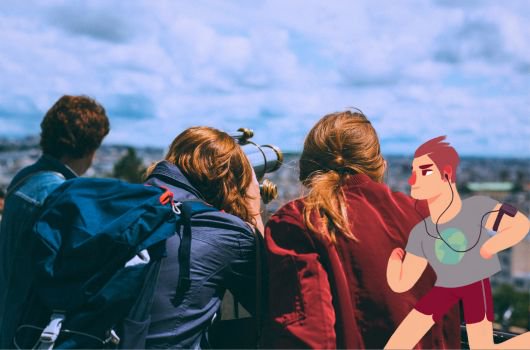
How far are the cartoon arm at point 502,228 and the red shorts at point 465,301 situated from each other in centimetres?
10

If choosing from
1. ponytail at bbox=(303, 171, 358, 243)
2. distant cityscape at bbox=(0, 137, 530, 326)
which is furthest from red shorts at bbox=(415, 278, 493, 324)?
distant cityscape at bbox=(0, 137, 530, 326)

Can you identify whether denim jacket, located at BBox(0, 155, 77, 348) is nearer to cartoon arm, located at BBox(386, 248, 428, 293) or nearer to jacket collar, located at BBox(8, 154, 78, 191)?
jacket collar, located at BBox(8, 154, 78, 191)

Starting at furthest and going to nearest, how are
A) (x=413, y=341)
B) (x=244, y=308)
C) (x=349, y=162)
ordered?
(x=244, y=308) < (x=349, y=162) < (x=413, y=341)

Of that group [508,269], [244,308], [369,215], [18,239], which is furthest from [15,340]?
[508,269]

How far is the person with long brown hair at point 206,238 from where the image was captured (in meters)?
2.06

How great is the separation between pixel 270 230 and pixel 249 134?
1081 mm

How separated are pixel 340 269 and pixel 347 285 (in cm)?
5

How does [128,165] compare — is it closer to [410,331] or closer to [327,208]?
[327,208]

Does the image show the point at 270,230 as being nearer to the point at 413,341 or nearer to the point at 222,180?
the point at 222,180

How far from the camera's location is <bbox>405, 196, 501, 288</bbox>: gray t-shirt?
1973 millimetres

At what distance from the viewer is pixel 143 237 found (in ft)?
6.61

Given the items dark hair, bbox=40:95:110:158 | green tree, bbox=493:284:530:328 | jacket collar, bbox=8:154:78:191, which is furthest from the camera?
green tree, bbox=493:284:530:328

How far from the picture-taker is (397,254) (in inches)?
76.9

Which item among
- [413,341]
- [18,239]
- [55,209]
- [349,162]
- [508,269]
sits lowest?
[508,269]
